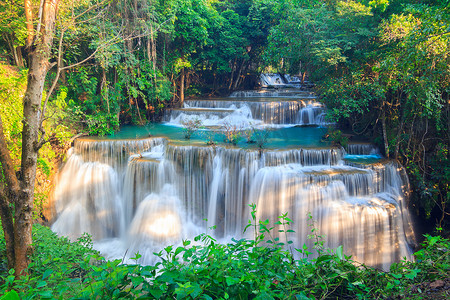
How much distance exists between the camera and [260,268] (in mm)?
2172

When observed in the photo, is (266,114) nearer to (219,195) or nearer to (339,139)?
(339,139)

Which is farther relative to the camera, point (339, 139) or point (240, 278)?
point (339, 139)

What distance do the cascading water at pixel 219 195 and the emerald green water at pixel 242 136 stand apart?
0.88 feet

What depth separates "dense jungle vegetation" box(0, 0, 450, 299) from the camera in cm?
211

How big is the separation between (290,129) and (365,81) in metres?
4.11

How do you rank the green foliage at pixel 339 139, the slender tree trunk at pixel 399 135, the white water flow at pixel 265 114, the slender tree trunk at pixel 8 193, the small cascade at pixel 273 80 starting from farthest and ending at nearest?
the small cascade at pixel 273 80, the white water flow at pixel 265 114, the green foliage at pixel 339 139, the slender tree trunk at pixel 399 135, the slender tree trunk at pixel 8 193

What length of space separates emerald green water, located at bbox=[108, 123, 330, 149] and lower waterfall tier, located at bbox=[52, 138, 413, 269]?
0.92m

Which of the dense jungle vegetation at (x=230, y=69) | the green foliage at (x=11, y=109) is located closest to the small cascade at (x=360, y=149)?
the dense jungle vegetation at (x=230, y=69)

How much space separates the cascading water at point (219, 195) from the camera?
23.8 feet

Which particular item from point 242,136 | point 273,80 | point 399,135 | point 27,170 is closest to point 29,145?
point 27,170

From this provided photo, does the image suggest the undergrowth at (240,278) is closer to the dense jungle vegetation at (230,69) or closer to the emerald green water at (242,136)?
the dense jungle vegetation at (230,69)

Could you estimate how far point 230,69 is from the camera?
18.3 metres

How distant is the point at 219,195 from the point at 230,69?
11.7 metres

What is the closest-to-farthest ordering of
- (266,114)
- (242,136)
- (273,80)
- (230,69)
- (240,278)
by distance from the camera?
(240,278) → (242,136) → (266,114) → (230,69) → (273,80)
